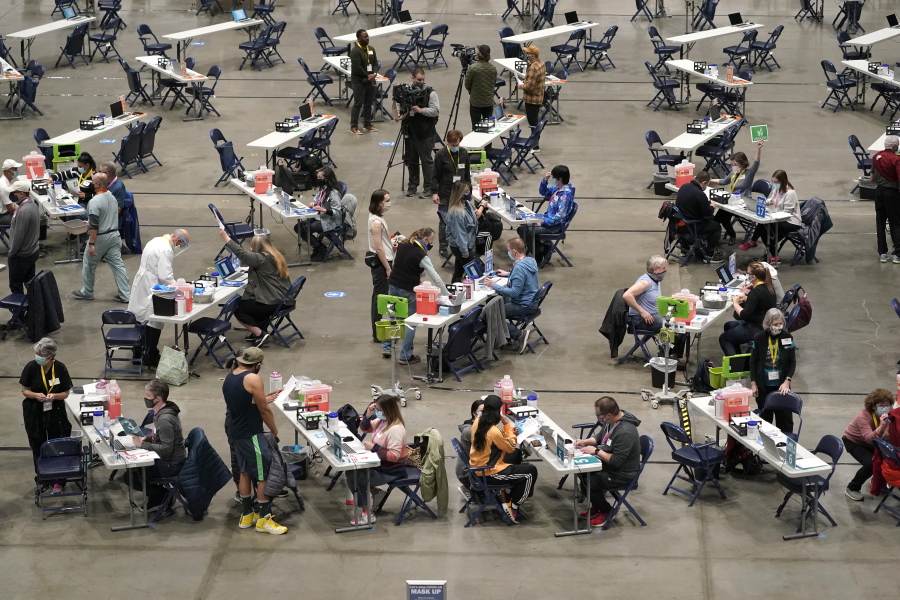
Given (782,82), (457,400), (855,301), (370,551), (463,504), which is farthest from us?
(782,82)

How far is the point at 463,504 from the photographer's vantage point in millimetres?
11172

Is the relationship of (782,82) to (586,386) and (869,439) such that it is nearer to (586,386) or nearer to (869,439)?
(586,386)

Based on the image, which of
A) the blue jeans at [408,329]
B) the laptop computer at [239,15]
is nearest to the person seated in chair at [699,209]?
the blue jeans at [408,329]

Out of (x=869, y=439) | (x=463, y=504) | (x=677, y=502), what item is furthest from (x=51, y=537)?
(x=869, y=439)

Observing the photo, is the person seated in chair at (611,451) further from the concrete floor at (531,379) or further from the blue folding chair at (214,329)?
the blue folding chair at (214,329)

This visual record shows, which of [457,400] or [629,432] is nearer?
[629,432]

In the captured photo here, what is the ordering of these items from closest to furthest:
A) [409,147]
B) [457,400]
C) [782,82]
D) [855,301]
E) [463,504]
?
[463,504] < [457,400] < [855,301] < [409,147] < [782,82]

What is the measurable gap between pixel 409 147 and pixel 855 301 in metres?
6.79

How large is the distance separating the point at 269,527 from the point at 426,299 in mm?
3542

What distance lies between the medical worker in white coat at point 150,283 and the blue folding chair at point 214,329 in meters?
0.40

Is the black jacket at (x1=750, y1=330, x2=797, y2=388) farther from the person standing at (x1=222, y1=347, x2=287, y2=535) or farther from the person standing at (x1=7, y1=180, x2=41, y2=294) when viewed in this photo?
the person standing at (x1=7, y1=180, x2=41, y2=294)

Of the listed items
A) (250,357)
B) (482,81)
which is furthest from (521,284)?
(482,81)

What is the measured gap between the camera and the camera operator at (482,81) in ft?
65.9

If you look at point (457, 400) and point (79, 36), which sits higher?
point (79, 36)
